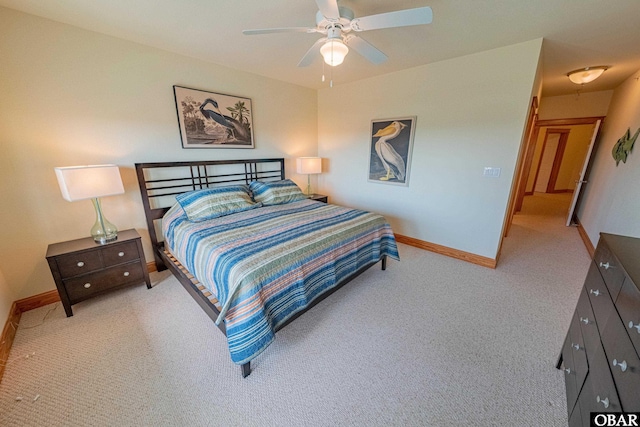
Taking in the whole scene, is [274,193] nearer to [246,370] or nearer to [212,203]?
[212,203]

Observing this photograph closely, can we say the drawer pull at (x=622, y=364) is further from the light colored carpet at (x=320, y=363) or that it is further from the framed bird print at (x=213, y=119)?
the framed bird print at (x=213, y=119)

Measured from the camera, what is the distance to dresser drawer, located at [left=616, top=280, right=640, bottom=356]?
835 mm

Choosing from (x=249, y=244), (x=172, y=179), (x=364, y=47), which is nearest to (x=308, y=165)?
(x=172, y=179)

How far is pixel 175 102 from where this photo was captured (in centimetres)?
273

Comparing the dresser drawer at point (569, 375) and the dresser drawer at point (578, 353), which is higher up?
the dresser drawer at point (578, 353)

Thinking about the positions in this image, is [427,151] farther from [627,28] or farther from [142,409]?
[142,409]

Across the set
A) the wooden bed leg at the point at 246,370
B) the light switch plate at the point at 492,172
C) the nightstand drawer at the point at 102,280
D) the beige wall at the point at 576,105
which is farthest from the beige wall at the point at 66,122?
the beige wall at the point at 576,105

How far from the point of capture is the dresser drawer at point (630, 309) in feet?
2.74

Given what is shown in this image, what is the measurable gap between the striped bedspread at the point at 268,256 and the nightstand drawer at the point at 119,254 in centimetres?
32

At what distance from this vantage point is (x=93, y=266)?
2.16 meters

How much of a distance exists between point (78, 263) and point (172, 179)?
3.92ft

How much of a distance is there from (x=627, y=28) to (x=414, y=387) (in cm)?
340

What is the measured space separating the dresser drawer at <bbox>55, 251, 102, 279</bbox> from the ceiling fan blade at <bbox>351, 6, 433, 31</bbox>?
2.90m

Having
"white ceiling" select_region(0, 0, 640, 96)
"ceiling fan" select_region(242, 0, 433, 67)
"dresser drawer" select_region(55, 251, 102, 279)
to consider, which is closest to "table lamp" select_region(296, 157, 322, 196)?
"white ceiling" select_region(0, 0, 640, 96)
